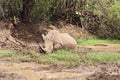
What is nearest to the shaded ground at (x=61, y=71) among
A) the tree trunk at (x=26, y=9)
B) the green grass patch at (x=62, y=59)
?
the green grass patch at (x=62, y=59)

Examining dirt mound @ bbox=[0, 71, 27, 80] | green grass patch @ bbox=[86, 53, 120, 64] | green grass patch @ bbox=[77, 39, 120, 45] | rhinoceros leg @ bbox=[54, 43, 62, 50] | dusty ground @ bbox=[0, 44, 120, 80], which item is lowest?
green grass patch @ bbox=[77, 39, 120, 45]

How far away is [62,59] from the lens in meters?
14.7

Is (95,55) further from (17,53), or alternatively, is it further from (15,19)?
(15,19)

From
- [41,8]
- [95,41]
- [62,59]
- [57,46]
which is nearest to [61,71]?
[62,59]

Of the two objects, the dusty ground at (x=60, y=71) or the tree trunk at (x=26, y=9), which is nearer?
the dusty ground at (x=60, y=71)

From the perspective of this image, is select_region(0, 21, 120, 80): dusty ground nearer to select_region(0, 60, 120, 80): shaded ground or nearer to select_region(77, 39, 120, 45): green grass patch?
select_region(0, 60, 120, 80): shaded ground

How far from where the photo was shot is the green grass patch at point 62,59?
45.4 feet

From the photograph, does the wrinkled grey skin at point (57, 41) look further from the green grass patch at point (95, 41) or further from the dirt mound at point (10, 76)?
the dirt mound at point (10, 76)

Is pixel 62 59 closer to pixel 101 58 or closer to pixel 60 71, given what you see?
pixel 101 58

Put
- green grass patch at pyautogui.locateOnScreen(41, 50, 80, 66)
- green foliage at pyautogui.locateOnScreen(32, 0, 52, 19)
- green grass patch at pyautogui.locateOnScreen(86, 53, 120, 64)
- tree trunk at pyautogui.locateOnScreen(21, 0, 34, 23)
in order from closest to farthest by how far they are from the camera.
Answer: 1. green grass patch at pyautogui.locateOnScreen(41, 50, 80, 66)
2. green grass patch at pyautogui.locateOnScreen(86, 53, 120, 64)
3. tree trunk at pyautogui.locateOnScreen(21, 0, 34, 23)
4. green foliage at pyautogui.locateOnScreen(32, 0, 52, 19)

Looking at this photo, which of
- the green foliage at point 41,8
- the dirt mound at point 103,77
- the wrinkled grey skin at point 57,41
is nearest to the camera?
the dirt mound at point 103,77

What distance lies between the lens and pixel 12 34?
20.3 metres

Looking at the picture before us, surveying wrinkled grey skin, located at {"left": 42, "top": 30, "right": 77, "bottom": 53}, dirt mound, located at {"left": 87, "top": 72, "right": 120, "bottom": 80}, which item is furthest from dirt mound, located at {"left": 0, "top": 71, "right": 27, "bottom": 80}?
wrinkled grey skin, located at {"left": 42, "top": 30, "right": 77, "bottom": 53}

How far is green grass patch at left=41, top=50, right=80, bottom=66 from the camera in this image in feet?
45.4
